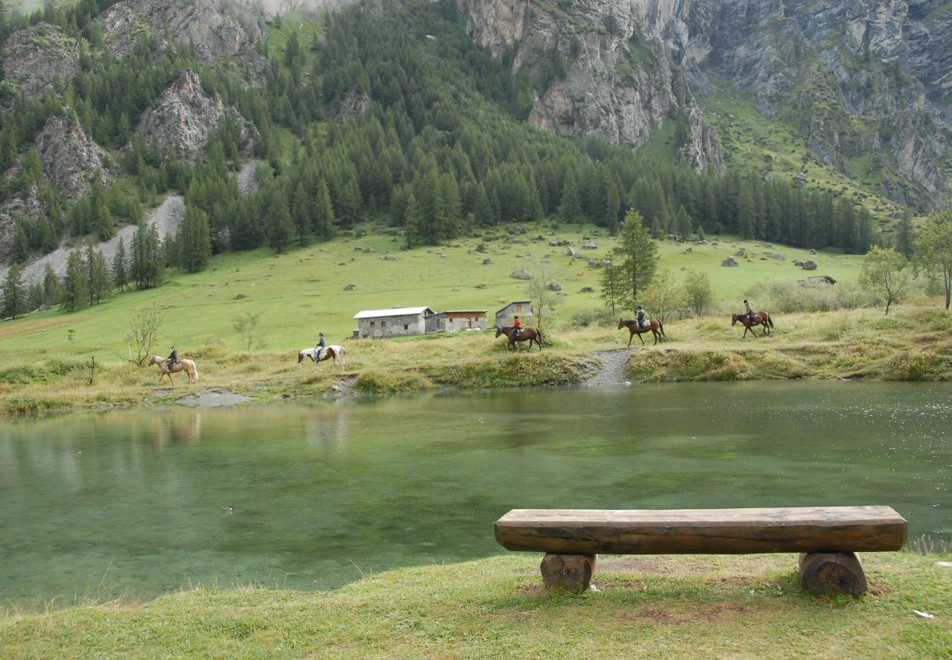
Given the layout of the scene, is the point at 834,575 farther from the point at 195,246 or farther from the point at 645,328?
the point at 195,246

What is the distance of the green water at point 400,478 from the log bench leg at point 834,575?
20.2 feet

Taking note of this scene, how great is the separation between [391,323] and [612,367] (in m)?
39.2

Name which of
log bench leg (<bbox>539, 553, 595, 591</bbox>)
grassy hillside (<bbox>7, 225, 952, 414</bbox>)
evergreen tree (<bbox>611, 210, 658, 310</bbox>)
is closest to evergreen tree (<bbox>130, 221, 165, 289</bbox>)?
grassy hillside (<bbox>7, 225, 952, 414</bbox>)

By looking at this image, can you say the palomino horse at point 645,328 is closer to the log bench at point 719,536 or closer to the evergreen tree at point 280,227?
the log bench at point 719,536

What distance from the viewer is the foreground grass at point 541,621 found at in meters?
7.46

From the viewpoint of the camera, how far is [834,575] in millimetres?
8562

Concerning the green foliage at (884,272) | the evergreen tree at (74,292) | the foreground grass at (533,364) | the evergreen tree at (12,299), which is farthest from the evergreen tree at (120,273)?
the green foliage at (884,272)

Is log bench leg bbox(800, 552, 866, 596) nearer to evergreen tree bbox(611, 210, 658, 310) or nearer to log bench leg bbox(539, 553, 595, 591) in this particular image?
log bench leg bbox(539, 553, 595, 591)

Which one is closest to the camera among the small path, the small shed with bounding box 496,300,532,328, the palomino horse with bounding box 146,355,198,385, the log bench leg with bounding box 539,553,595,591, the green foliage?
the log bench leg with bounding box 539,553,595,591

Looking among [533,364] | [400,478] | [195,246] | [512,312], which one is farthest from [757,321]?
[195,246]

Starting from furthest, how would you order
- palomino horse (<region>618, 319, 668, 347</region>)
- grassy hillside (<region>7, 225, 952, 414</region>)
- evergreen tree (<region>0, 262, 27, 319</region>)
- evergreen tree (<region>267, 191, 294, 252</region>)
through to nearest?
evergreen tree (<region>267, 191, 294, 252</region>) < evergreen tree (<region>0, 262, 27, 319</region>) < palomino horse (<region>618, 319, 668, 347</region>) < grassy hillside (<region>7, 225, 952, 414</region>)

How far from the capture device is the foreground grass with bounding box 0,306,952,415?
42.8 meters

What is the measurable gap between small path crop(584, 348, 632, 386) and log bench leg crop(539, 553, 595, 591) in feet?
126

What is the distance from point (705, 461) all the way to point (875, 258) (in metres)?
56.5
